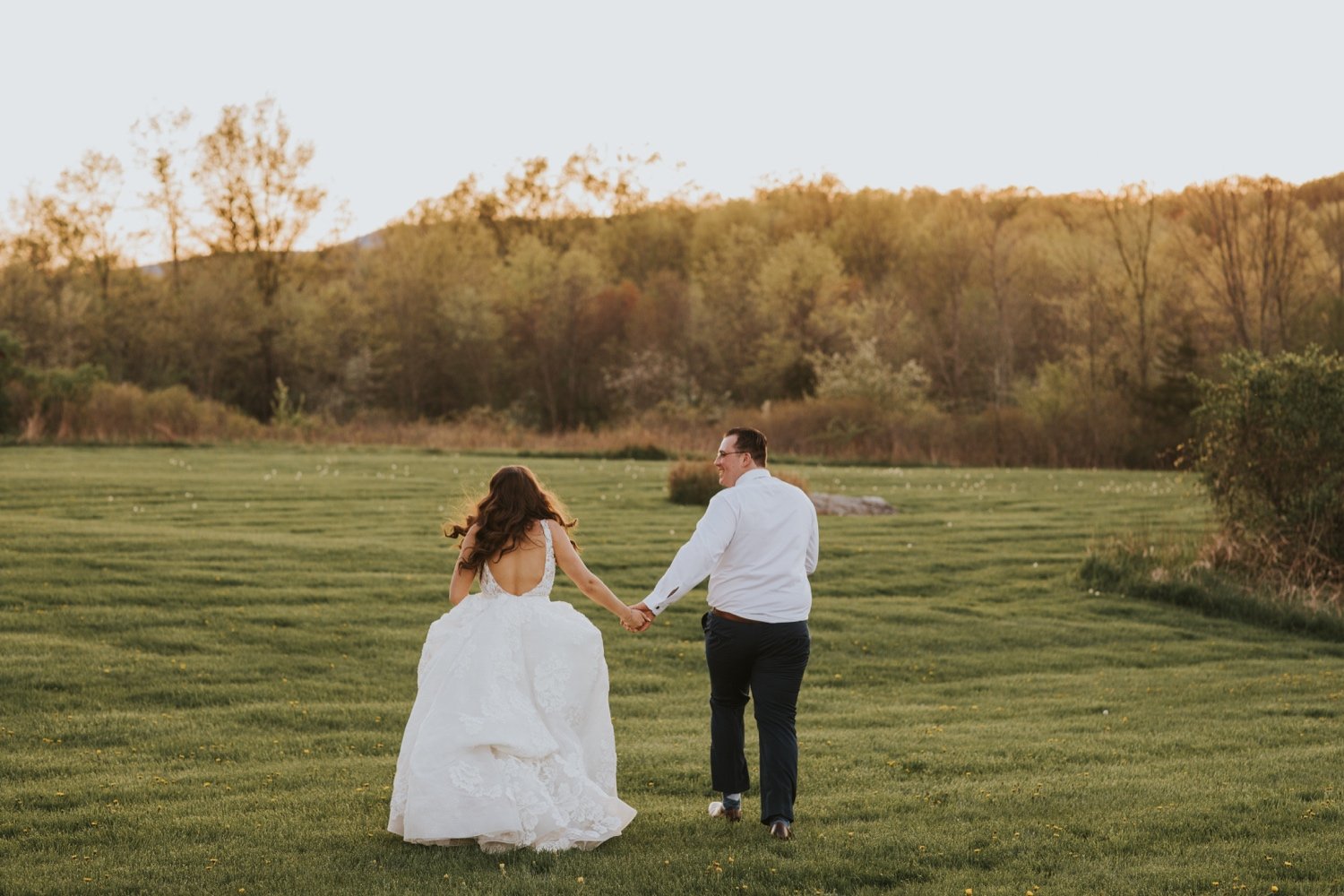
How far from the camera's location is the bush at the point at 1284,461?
62.4ft

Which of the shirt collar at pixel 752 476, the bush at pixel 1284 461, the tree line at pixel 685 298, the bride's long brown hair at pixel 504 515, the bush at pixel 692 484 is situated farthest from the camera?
the tree line at pixel 685 298

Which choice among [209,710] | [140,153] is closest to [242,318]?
[140,153]

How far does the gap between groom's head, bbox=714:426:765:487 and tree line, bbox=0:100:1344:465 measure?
36.8m

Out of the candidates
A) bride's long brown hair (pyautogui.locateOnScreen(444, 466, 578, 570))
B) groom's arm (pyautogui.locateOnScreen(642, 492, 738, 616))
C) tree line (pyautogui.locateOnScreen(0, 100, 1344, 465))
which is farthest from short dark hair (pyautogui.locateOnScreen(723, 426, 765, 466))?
tree line (pyautogui.locateOnScreen(0, 100, 1344, 465))

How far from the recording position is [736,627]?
7.23m

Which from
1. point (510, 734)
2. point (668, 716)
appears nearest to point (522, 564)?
point (510, 734)

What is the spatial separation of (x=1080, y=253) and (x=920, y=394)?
1340cm

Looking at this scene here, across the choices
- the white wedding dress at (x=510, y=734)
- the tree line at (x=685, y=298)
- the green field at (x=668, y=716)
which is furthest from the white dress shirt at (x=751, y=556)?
the tree line at (x=685, y=298)

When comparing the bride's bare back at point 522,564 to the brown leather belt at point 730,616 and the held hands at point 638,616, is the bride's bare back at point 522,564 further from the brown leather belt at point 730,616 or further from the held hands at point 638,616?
the brown leather belt at point 730,616

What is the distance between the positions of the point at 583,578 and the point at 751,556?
934mm

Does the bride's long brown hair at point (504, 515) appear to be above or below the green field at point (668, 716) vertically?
above

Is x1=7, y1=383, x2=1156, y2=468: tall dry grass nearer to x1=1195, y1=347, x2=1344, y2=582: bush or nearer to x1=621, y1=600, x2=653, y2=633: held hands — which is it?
x1=1195, y1=347, x2=1344, y2=582: bush

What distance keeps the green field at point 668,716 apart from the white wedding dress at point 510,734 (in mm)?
191

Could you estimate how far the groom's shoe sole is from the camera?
7695 mm
